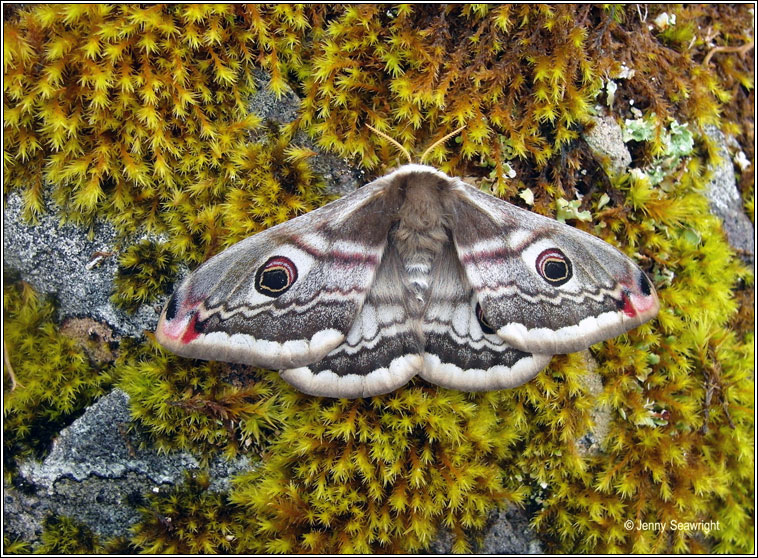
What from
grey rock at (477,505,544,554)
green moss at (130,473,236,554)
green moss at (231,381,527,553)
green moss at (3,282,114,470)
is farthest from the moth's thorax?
green moss at (3,282,114,470)

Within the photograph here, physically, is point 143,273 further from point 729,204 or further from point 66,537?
point 729,204

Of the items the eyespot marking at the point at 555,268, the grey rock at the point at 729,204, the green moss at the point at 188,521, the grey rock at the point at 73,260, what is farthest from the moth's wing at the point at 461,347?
the grey rock at the point at 729,204

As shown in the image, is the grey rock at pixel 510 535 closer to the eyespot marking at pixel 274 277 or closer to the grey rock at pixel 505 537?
the grey rock at pixel 505 537

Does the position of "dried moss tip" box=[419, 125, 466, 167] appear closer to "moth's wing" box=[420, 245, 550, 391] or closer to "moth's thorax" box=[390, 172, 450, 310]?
"moth's thorax" box=[390, 172, 450, 310]

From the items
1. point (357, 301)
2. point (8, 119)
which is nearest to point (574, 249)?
point (357, 301)

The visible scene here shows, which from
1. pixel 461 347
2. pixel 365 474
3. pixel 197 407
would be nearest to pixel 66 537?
Result: pixel 197 407

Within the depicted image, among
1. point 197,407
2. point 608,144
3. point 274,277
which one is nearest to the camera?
point 274,277

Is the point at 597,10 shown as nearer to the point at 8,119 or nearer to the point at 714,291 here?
the point at 714,291
